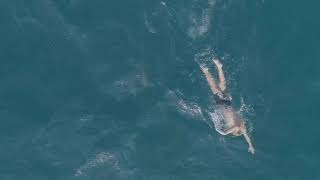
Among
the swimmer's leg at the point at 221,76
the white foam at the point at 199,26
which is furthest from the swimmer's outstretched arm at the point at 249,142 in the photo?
the white foam at the point at 199,26

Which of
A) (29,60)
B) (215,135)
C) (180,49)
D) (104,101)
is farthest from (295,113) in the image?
(29,60)

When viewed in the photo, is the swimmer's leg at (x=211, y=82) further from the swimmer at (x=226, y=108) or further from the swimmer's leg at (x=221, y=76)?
the swimmer's leg at (x=221, y=76)

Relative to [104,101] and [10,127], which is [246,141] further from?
[10,127]

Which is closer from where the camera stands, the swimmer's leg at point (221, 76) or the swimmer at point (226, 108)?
the swimmer's leg at point (221, 76)

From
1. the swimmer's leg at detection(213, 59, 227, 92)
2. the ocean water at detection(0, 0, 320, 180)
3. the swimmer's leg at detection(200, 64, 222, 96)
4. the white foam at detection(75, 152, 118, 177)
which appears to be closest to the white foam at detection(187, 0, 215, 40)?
the ocean water at detection(0, 0, 320, 180)

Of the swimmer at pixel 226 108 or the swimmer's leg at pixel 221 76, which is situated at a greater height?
the swimmer's leg at pixel 221 76

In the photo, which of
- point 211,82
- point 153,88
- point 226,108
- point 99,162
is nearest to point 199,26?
point 211,82

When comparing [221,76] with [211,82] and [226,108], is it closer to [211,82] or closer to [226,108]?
[211,82]
